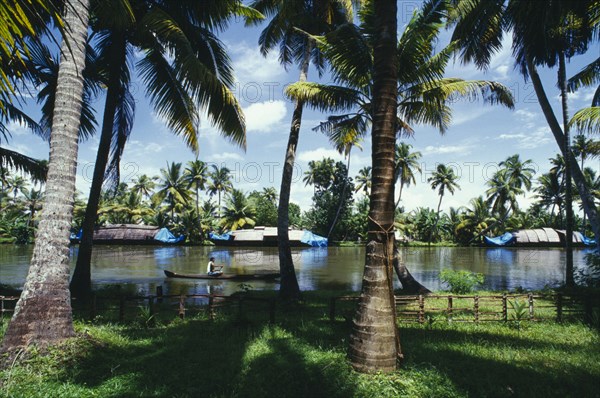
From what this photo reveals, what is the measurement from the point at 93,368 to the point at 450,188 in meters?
50.9

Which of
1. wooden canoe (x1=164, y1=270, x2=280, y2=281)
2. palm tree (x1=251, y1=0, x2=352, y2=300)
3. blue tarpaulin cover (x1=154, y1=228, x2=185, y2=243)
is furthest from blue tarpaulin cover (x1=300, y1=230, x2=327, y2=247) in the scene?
palm tree (x1=251, y1=0, x2=352, y2=300)

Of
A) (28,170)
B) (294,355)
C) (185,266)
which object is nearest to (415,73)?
(294,355)

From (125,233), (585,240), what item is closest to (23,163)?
(125,233)

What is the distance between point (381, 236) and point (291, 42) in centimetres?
1256

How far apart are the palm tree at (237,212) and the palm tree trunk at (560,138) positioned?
127 ft

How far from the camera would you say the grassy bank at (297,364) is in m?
4.61

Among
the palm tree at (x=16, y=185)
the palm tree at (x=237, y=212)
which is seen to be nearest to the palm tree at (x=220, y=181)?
the palm tree at (x=237, y=212)

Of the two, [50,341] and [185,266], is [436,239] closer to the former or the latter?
[185,266]

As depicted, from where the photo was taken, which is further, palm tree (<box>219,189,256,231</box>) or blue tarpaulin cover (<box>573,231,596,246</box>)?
palm tree (<box>219,189,256,231</box>)

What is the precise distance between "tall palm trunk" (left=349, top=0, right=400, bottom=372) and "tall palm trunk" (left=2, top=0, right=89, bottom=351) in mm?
4649

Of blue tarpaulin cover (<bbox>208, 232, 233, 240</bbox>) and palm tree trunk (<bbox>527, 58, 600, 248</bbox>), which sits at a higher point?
palm tree trunk (<bbox>527, 58, 600, 248</bbox>)

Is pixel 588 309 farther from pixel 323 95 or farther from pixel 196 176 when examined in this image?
pixel 196 176

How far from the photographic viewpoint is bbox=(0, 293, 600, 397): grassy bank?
461cm

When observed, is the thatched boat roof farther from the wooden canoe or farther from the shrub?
the shrub
